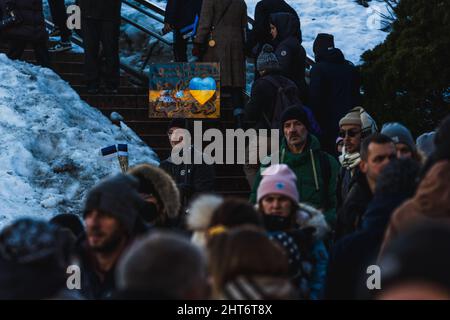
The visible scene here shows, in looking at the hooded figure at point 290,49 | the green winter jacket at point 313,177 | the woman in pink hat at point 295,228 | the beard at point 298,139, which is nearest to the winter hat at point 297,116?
the beard at point 298,139

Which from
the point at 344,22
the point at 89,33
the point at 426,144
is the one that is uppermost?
the point at 344,22

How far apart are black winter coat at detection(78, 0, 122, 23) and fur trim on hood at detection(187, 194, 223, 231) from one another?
338 inches

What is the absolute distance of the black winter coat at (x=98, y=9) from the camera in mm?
13281

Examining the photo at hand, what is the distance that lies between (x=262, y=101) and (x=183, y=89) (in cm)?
138

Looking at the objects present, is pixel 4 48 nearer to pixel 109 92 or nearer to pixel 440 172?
pixel 109 92

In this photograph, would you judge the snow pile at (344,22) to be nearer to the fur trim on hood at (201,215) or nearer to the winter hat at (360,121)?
the winter hat at (360,121)

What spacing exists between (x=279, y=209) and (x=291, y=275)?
0.72 meters

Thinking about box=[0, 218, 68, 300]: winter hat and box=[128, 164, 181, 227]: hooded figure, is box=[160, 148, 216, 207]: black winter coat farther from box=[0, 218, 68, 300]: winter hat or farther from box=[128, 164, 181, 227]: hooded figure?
box=[0, 218, 68, 300]: winter hat

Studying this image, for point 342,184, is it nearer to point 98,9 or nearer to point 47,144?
point 47,144

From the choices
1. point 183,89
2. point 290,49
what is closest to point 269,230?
point 183,89

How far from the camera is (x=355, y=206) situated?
6.92 meters

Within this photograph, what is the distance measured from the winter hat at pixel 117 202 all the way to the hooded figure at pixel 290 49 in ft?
20.1

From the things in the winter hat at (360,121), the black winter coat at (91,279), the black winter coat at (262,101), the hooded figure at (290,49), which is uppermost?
the hooded figure at (290,49)
